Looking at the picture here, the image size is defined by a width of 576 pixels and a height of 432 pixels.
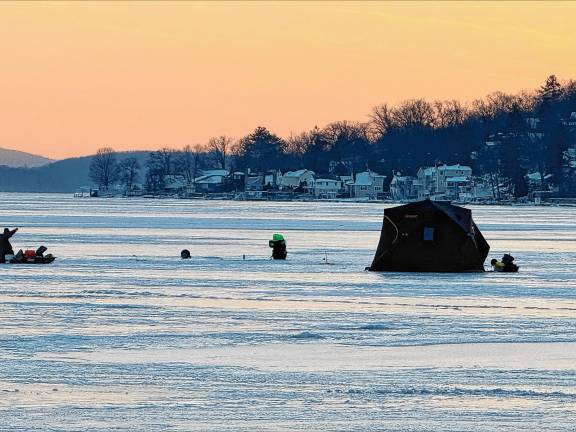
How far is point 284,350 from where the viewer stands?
16984 mm

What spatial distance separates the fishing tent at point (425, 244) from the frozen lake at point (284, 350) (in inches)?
47.7

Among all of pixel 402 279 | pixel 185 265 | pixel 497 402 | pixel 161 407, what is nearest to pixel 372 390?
pixel 497 402

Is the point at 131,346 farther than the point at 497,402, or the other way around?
the point at 131,346

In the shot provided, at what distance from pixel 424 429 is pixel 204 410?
87.8 inches

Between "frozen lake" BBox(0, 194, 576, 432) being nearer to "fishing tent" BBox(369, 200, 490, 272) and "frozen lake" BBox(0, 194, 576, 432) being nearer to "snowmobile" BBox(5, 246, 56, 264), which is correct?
"fishing tent" BBox(369, 200, 490, 272)

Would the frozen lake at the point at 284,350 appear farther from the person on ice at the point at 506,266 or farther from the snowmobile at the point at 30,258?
the snowmobile at the point at 30,258

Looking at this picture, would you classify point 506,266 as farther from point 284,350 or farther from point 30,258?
point 284,350

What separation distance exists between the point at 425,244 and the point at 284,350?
16.0 meters

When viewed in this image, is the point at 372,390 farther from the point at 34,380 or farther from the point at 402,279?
the point at 402,279

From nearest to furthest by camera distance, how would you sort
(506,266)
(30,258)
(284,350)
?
(284,350), (506,266), (30,258)

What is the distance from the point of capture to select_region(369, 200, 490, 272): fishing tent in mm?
32438

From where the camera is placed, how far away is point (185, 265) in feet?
113

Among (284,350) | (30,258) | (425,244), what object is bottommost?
(284,350)

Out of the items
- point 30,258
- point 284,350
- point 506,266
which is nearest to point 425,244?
point 506,266
